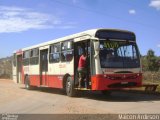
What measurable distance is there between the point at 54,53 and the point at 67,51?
7.20 feet

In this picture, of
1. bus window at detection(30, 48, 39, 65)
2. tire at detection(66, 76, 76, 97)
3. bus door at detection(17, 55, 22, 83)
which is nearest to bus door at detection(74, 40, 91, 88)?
A: tire at detection(66, 76, 76, 97)

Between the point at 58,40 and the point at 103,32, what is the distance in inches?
183

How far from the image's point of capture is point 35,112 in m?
15.1

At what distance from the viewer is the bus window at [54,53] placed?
72.8 ft

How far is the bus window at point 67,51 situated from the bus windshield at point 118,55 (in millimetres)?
2744

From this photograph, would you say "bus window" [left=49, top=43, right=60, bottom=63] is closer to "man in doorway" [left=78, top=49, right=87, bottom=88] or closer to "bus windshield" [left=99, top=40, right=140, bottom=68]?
"man in doorway" [left=78, top=49, right=87, bottom=88]

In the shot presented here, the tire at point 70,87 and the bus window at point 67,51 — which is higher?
the bus window at point 67,51

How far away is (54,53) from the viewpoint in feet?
74.8

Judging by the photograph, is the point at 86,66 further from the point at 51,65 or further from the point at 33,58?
the point at 33,58

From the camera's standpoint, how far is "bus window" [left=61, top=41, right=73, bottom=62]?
20312 millimetres

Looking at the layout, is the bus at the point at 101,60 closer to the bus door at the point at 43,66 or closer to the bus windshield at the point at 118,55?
the bus windshield at the point at 118,55

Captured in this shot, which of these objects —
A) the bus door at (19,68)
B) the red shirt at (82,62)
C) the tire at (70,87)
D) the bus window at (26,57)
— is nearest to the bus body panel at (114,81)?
the red shirt at (82,62)

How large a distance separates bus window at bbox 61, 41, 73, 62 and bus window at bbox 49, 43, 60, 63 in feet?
2.40

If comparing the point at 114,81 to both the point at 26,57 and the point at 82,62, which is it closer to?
the point at 82,62
